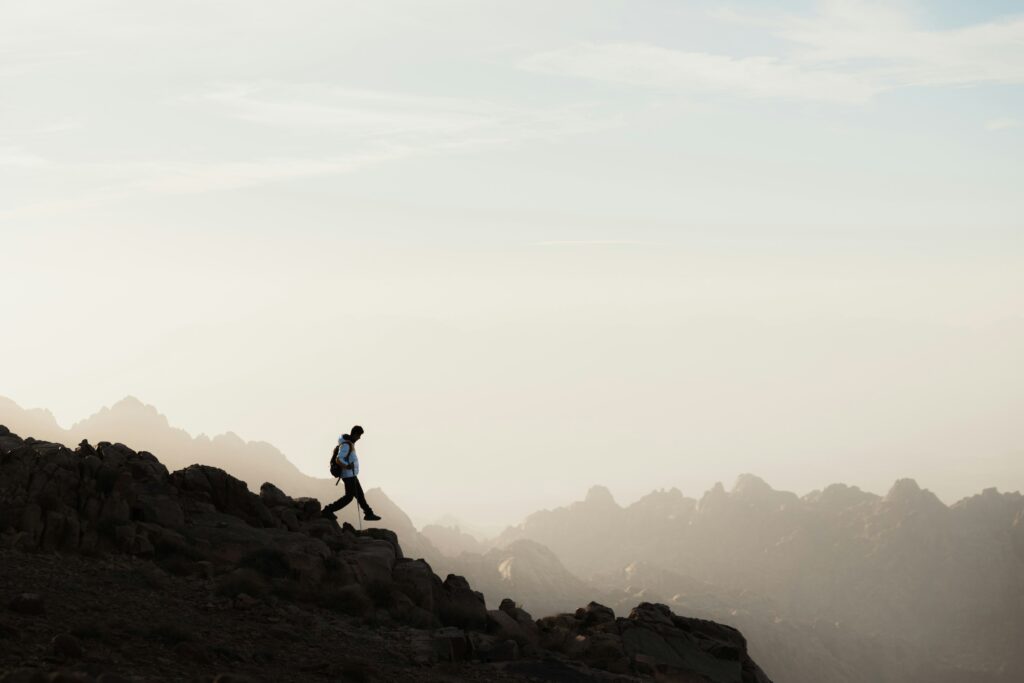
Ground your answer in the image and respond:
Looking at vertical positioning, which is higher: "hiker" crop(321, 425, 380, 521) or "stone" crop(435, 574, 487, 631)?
"hiker" crop(321, 425, 380, 521)

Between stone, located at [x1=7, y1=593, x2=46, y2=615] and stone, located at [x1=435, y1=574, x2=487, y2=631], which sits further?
stone, located at [x1=435, y1=574, x2=487, y2=631]

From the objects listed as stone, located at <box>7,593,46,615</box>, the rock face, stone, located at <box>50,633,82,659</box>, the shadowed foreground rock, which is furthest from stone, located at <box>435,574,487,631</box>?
stone, located at <box>50,633,82,659</box>

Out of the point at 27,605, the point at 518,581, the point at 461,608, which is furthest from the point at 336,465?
the point at 518,581

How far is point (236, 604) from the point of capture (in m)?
22.2

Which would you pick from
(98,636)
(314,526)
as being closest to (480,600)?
(314,526)

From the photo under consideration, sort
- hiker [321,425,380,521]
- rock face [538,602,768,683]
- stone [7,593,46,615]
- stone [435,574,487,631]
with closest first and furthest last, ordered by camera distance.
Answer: stone [7,593,46,615], rock face [538,602,768,683], stone [435,574,487,631], hiker [321,425,380,521]

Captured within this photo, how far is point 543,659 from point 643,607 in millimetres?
6806

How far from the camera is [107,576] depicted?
73.7 ft

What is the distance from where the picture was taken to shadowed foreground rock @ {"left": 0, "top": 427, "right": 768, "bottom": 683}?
1892cm

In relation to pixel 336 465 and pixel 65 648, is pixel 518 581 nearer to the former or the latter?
pixel 336 465

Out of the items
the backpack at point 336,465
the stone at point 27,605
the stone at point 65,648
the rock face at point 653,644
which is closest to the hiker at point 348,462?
the backpack at point 336,465

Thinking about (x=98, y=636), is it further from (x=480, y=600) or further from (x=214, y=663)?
(x=480, y=600)

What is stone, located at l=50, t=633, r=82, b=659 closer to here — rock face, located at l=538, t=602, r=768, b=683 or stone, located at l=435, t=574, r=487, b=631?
stone, located at l=435, t=574, r=487, b=631

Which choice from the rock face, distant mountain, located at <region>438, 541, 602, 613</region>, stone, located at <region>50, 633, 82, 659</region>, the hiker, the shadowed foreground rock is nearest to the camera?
stone, located at <region>50, 633, 82, 659</region>
